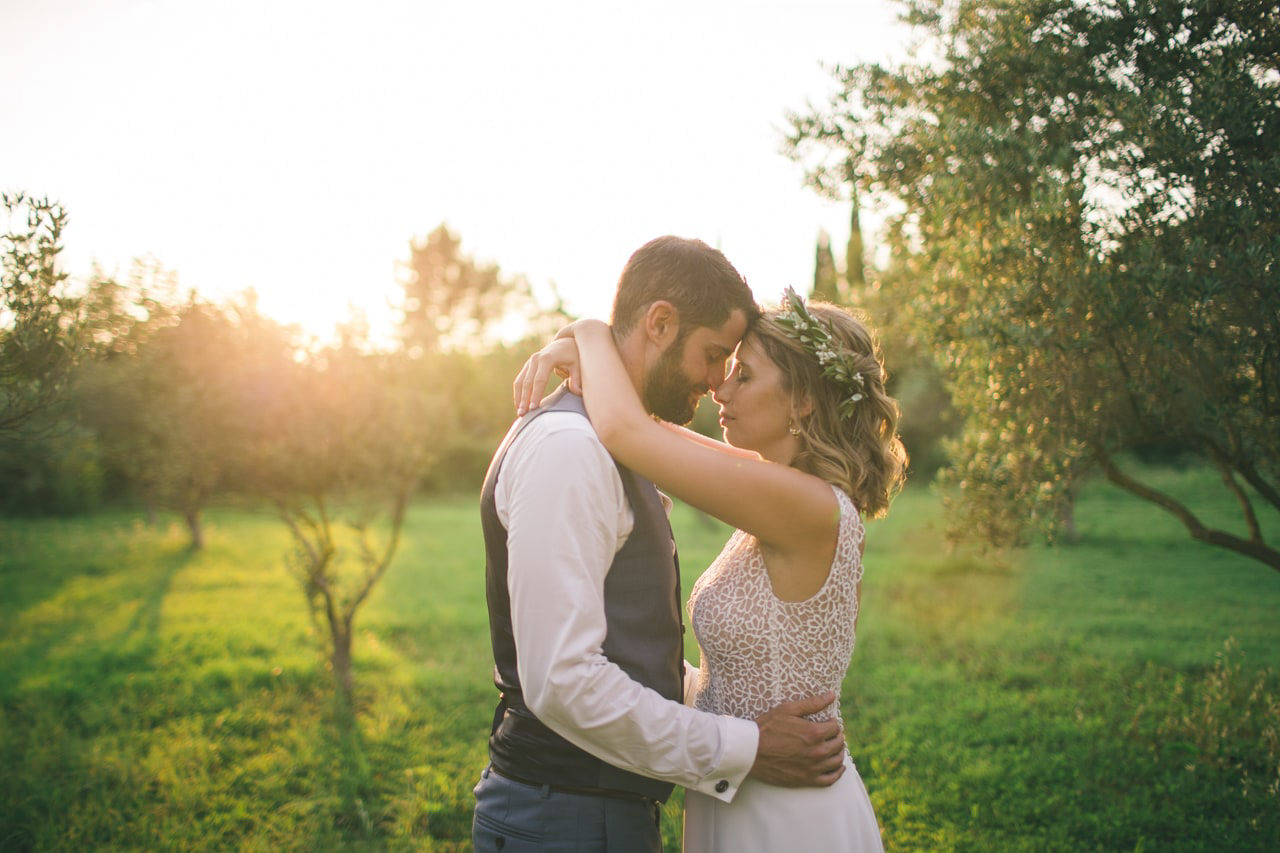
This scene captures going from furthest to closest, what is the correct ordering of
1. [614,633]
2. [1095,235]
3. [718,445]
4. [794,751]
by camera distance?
[1095,235] → [718,445] → [794,751] → [614,633]

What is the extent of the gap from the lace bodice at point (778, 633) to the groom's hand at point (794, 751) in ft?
0.41

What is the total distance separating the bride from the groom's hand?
86 millimetres

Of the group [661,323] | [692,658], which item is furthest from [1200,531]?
[692,658]

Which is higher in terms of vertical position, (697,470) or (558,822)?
(697,470)

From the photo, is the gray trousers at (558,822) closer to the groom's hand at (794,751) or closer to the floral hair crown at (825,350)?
the groom's hand at (794,751)

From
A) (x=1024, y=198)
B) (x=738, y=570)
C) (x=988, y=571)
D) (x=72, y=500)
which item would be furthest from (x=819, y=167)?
(x=72, y=500)

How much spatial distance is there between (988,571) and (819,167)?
977 cm

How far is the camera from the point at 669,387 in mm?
2711

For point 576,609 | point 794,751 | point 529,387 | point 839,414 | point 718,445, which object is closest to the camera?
point 576,609

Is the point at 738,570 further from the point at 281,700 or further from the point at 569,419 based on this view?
the point at 281,700

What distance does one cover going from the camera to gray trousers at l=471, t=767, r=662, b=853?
228cm

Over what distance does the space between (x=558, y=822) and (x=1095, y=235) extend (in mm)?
3712

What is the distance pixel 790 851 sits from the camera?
8.13 feet

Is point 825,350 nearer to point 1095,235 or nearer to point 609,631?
point 609,631
